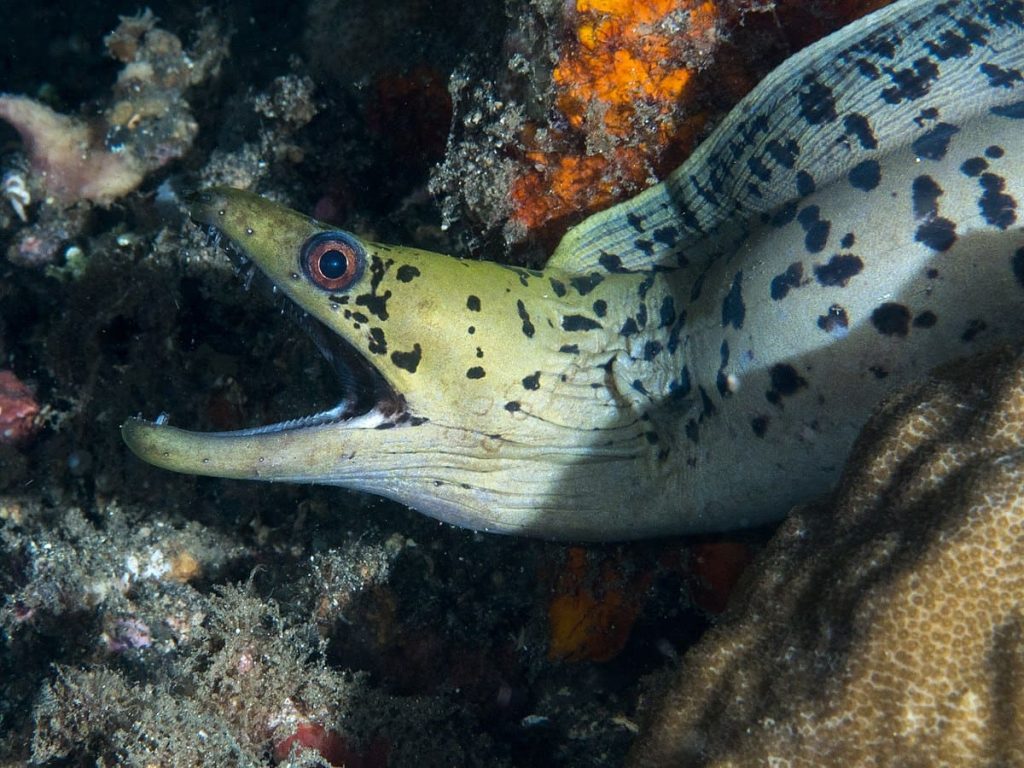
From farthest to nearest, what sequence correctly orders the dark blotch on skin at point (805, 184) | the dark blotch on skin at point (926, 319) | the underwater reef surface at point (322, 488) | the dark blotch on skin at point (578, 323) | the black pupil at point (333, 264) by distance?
the dark blotch on skin at point (578, 323), the underwater reef surface at point (322, 488), the dark blotch on skin at point (805, 184), the black pupil at point (333, 264), the dark blotch on skin at point (926, 319)

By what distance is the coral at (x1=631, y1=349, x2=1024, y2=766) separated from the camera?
1.66 m

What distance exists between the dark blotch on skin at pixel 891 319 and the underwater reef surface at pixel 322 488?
797 millimetres

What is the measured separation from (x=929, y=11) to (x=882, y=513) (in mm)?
2071

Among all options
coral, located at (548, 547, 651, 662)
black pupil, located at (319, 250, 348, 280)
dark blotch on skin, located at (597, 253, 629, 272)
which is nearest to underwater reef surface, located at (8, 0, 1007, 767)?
coral, located at (548, 547, 651, 662)

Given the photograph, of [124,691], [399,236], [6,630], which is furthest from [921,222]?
[6,630]

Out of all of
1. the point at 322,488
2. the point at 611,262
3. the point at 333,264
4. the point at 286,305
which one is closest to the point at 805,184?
the point at 611,262

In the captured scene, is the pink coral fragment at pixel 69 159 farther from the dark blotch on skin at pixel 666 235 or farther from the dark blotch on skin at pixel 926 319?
the dark blotch on skin at pixel 926 319

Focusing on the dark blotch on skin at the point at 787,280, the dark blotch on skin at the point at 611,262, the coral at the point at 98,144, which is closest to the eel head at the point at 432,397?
the dark blotch on skin at the point at 611,262

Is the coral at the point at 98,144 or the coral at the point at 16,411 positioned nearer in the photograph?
the coral at the point at 16,411

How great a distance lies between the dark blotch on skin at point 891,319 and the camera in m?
2.68

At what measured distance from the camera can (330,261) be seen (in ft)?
9.52

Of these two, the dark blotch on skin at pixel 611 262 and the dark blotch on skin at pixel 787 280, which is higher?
the dark blotch on skin at pixel 611 262

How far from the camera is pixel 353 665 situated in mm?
3504

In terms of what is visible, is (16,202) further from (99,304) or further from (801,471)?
(801,471)
